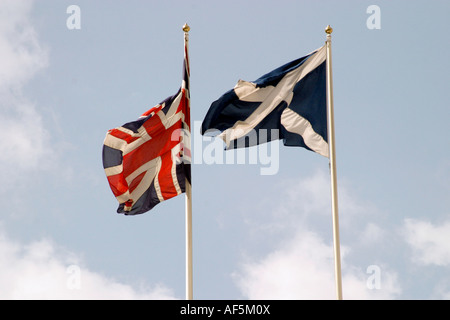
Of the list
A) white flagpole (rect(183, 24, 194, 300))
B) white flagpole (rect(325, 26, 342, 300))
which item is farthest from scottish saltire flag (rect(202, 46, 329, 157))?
white flagpole (rect(183, 24, 194, 300))

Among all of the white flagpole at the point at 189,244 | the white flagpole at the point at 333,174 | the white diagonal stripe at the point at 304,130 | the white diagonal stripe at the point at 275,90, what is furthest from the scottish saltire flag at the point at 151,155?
the white flagpole at the point at 333,174

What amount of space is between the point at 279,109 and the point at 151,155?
3.82 meters

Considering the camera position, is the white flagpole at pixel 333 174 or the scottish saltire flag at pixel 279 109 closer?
the white flagpole at pixel 333 174

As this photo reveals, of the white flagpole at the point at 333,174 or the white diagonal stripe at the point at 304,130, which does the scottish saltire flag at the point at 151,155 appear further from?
the white flagpole at the point at 333,174

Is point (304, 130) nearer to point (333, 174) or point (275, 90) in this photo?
point (275, 90)

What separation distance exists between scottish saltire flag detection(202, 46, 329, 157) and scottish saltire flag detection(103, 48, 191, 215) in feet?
2.88

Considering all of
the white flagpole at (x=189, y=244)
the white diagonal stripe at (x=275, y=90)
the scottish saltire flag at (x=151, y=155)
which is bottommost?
the white flagpole at (x=189, y=244)

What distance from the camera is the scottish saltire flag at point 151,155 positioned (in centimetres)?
2275

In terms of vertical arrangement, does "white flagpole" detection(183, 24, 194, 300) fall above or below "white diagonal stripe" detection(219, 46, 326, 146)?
below

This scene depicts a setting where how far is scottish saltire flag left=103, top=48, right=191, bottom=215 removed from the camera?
22750 millimetres

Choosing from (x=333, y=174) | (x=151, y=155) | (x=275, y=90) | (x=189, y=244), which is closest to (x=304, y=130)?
(x=275, y=90)

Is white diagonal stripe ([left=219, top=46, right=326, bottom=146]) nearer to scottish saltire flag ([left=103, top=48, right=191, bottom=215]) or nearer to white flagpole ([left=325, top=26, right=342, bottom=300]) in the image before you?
white flagpole ([left=325, top=26, right=342, bottom=300])

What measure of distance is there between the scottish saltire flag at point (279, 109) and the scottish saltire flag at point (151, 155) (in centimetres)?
88
